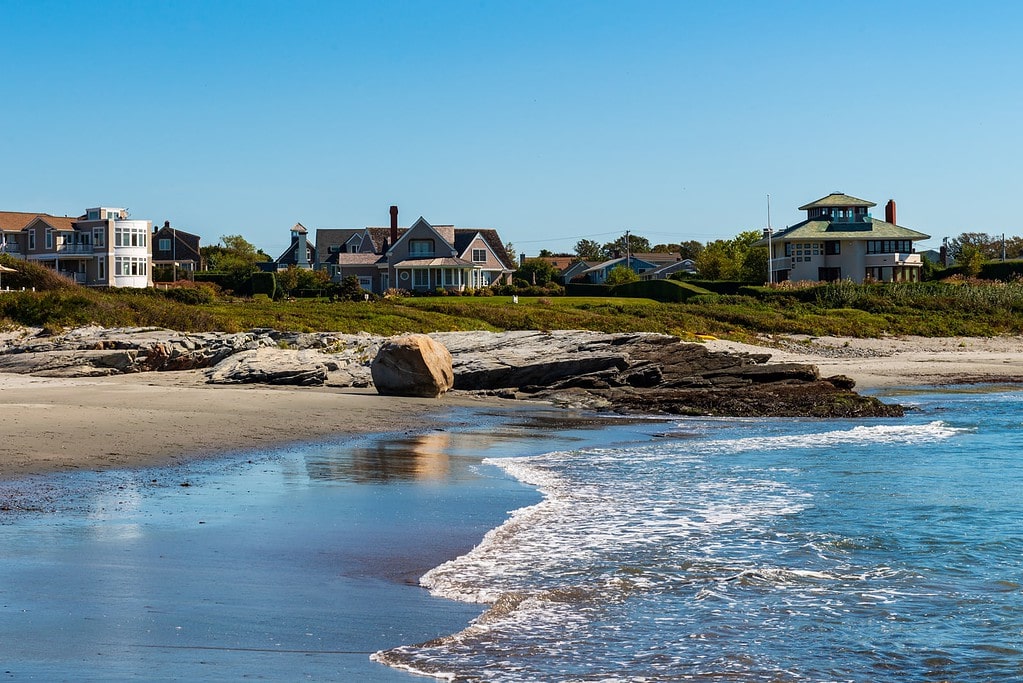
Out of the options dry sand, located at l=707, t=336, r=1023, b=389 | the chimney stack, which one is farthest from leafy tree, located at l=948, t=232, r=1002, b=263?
dry sand, located at l=707, t=336, r=1023, b=389

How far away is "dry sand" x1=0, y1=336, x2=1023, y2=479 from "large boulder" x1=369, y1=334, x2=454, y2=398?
1.78ft

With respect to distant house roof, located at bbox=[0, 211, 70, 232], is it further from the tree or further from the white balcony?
the white balcony

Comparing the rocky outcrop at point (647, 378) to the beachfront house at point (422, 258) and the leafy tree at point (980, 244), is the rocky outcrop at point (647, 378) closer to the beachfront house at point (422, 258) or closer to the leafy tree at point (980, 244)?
the beachfront house at point (422, 258)

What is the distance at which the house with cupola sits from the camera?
280ft

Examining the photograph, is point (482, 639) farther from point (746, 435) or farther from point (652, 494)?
point (746, 435)

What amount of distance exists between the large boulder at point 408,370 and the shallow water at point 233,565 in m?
10.7

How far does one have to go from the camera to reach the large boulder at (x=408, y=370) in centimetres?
2511

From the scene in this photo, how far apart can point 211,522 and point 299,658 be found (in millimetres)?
4172

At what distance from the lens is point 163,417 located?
59.0ft

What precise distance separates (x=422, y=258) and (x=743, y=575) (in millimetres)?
82101

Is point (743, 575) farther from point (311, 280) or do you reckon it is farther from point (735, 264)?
point (735, 264)

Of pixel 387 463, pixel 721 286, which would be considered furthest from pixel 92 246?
pixel 387 463

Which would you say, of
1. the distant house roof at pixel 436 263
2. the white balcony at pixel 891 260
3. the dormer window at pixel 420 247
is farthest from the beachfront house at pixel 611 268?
the white balcony at pixel 891 260

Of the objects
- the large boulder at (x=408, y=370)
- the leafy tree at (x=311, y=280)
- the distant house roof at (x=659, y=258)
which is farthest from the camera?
the distant house roof at (x=659, y=258)
